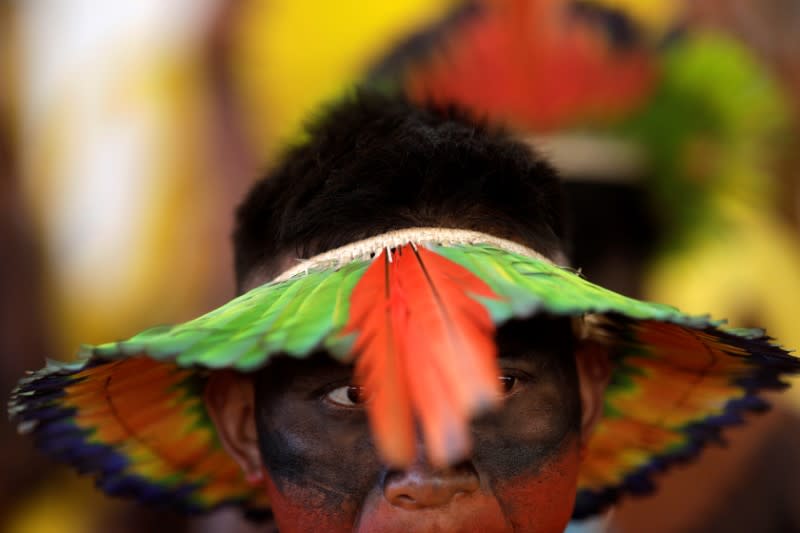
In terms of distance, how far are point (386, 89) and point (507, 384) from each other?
143cm

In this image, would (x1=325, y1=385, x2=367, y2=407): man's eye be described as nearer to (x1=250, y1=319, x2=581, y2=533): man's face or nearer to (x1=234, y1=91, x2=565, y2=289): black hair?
(x1=250, y1=319, x2=581, y2=533): man's face

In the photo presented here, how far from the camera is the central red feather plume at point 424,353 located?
822 mm

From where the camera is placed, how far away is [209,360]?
94 centimetres

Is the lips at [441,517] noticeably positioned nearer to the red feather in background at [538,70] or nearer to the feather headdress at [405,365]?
the feather headdress at [405,365]

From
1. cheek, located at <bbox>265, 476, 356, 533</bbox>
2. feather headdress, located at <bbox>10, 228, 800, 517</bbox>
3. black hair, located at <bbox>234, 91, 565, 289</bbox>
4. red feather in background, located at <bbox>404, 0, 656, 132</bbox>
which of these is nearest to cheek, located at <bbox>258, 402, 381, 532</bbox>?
cheek, located at <bbox>265, 476, 356, 533</bbox>

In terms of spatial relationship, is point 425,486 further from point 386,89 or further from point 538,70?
point 538,70

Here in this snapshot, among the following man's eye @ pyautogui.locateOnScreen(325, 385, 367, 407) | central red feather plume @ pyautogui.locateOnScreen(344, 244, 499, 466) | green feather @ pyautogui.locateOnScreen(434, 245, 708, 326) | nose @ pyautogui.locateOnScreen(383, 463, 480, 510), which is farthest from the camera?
man's eye @ pyautogui.locateOnScreen(325, 385, 367, 407)

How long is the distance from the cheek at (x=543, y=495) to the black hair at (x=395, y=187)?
290 millimetres

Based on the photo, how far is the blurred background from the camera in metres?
2.56

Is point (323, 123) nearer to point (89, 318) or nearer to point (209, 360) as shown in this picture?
point (209, 360)

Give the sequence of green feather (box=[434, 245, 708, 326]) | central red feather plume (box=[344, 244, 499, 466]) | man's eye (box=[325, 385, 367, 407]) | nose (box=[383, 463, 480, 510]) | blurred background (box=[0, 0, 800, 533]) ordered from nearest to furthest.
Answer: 1. central red feather plume (box=[344, 244, 499, 466])
2. green feather (box=[434, 245, 708, 326])
3. nose (box=[383, 463, 480, 510])
4. man's eye (box=[325, 385, 367, 407])
5. blurred background (box=[0, 0, 800, 533])

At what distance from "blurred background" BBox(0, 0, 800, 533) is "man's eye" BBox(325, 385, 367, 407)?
4.16 feet

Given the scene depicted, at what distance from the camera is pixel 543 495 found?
45.6 inches

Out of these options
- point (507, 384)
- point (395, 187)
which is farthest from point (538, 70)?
point (507, 384)
